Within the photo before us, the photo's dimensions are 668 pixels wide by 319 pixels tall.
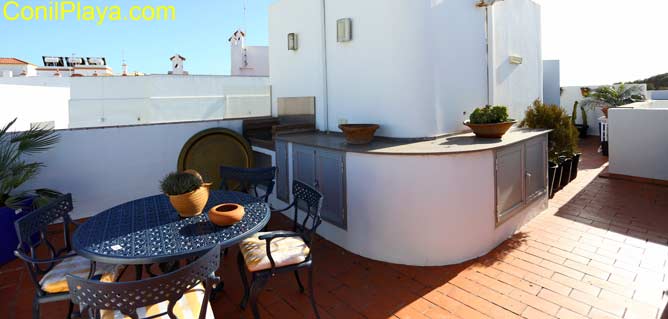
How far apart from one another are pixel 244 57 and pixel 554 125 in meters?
10.4

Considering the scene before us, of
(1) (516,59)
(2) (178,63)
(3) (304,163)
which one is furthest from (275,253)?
(2) (178,63)

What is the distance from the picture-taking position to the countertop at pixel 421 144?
10.8 ft

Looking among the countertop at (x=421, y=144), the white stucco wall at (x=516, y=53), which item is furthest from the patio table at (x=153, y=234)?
the white stucco wall at (x=516, y=53)

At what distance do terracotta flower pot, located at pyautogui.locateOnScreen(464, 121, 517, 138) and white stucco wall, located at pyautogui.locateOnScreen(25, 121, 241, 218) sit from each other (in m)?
3.62

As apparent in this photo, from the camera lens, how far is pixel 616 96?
970cm

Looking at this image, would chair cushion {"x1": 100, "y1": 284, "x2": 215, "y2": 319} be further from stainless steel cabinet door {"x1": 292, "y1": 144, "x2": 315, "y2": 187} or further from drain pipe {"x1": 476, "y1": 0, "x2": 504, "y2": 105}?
drain pipe {"x1": 476, "y1": 0, "x2": 504, "y2": 105}

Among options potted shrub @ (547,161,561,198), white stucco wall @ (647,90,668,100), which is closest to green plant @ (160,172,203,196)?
potted shrub @ (547,161,561,198)

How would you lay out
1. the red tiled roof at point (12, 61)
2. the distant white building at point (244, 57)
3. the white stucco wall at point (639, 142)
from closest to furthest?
the white stucco wall at point (639, 142), the distant white building at point (244, 57), the red tiled roof at point (12, 61)

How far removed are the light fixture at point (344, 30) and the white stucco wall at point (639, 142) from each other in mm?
5044

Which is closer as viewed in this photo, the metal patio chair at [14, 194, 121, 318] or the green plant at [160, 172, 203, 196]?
the metal patio chair at [14, 194, 121, 318]

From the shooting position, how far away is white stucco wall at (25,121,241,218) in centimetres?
452

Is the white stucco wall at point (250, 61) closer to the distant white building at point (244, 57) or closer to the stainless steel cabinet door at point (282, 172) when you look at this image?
the distant white building at point (244, 57)

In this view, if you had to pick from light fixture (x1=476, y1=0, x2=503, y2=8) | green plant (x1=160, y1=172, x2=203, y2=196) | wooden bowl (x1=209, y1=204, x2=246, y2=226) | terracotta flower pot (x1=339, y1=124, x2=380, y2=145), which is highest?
light fixture (x1=476, y1=0, x2=503, y2=8)

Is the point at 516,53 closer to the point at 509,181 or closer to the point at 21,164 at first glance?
the point at 509,181
